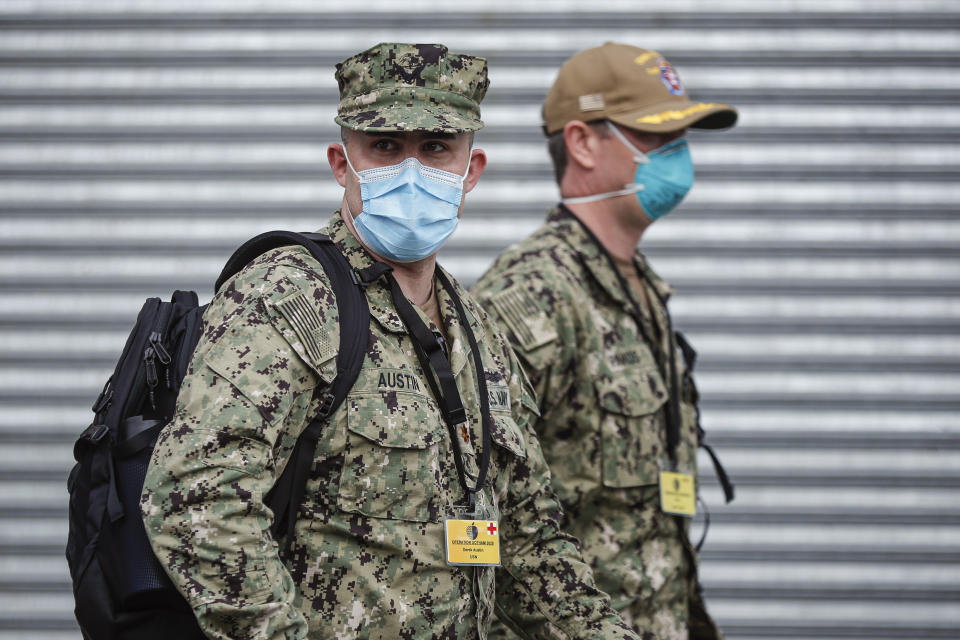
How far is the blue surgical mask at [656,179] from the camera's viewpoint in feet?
11.4

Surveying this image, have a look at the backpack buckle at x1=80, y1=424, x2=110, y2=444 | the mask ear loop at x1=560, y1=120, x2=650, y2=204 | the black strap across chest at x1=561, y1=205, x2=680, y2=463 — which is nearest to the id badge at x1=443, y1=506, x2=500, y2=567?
the backpack buckle at x1=80, y1=424, x2=110, y2=444

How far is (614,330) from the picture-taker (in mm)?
3244

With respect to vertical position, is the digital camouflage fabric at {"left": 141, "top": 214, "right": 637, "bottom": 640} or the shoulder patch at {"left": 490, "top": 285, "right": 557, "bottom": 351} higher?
the shoulder patch at {"left": 490, "top": 285, "right": 557, "bottom": 351}

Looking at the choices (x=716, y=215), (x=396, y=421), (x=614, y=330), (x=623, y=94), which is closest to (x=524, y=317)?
(x=614, y=330)

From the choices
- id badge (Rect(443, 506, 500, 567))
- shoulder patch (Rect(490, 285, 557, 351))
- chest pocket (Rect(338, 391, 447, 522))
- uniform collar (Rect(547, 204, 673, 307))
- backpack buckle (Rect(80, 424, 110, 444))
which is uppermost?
uniform collar (Rect(547, 204, 673, 307))

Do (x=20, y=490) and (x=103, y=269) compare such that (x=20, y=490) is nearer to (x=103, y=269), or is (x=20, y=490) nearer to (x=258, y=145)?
(x=103, y=269)

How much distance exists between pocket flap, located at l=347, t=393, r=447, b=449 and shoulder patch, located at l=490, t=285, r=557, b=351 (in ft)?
2.94

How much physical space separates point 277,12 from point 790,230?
2703 millimetres

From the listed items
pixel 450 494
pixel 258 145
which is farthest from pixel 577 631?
pixel 258 145

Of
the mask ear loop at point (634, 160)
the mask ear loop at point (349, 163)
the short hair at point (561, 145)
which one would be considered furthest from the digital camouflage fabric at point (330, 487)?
the short hair at point (561, 145)

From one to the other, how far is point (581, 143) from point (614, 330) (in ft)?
2.36

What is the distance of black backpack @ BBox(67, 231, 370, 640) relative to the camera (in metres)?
1.88

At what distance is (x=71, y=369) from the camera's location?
15.7 ft

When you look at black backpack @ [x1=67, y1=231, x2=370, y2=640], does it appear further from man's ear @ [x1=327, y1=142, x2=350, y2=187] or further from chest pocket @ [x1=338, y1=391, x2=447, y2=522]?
man's ear @ [x1=327, y1=142, x2=350, y2=187]
